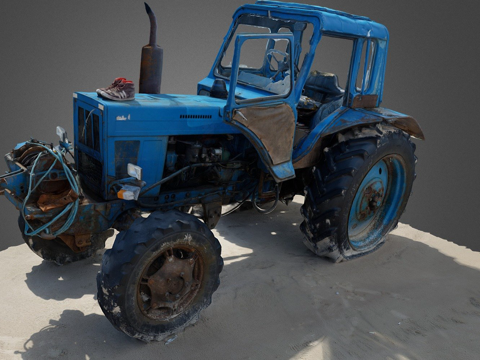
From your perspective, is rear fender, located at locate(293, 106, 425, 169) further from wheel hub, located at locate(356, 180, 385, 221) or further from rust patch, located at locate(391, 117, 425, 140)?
wheel hub, located at locate(356, 180, 385, 221)

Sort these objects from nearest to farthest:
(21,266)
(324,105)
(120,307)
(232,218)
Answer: (120,307) → (21,266) → (324,105) → (232,218)

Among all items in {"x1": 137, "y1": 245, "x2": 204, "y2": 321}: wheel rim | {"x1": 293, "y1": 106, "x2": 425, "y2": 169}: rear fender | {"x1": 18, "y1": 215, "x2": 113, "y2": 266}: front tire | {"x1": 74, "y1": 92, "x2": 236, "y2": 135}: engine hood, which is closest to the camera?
{"x1": 137, "y1": 245, "x2": 204, "y2": 321}: wheel rim

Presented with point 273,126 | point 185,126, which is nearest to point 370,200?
point 273,126

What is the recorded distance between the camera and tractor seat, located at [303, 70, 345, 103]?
543cm

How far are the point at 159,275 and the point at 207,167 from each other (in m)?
1.23

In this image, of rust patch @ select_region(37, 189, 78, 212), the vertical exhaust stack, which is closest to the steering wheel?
the vertical exhaust stack

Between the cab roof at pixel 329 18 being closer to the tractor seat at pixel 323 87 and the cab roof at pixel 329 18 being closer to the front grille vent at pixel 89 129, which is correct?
the tractor seat at pixel 323 87

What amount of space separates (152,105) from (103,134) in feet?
1.47

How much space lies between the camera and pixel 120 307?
3.38 meters

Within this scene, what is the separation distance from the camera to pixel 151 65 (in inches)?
173

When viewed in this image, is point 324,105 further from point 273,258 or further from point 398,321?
point 398,321

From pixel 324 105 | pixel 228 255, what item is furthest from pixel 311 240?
pixel 324 105

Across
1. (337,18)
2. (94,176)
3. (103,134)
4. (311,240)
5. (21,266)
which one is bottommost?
(21,266)

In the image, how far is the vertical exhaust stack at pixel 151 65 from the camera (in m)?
4.29
